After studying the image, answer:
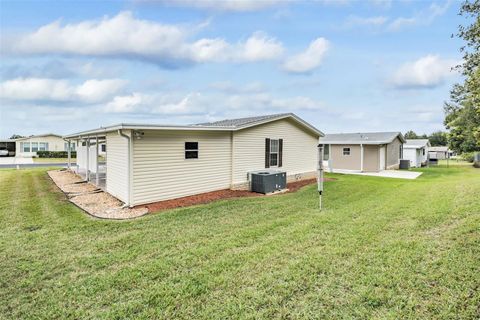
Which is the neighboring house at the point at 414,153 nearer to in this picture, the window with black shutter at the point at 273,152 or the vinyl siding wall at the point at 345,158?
the vinyl siding wall at the point at 345,158

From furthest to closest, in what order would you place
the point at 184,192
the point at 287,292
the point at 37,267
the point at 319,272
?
1. the point at 184,192
2. the point at 37,267
3. the point at 319,272
4. the point at 287,292

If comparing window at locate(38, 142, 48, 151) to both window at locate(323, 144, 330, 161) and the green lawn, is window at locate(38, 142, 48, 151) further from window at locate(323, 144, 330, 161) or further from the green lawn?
window at locate(323, 144, 330, 161)

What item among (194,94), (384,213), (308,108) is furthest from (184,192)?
(308,108)

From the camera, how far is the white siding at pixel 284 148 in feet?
40.5

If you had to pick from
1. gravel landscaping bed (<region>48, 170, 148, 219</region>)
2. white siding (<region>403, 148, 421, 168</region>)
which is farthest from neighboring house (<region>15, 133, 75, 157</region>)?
white siding (<region>403, 148, 421, 168</region>)

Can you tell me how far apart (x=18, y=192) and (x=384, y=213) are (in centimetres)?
1363

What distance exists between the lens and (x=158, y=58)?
1414cm

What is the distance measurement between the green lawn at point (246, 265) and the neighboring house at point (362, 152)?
49.8ft

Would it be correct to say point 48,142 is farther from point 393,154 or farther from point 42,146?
point 393,154

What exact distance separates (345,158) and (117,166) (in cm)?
1926

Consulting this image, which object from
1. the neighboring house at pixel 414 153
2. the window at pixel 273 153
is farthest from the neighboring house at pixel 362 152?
the window at pixel 273 153

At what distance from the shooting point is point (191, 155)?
10516mm

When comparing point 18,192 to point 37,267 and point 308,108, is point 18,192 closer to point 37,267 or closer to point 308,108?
point 37,267

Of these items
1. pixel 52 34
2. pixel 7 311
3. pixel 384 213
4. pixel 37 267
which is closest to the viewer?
pixel 7 311
